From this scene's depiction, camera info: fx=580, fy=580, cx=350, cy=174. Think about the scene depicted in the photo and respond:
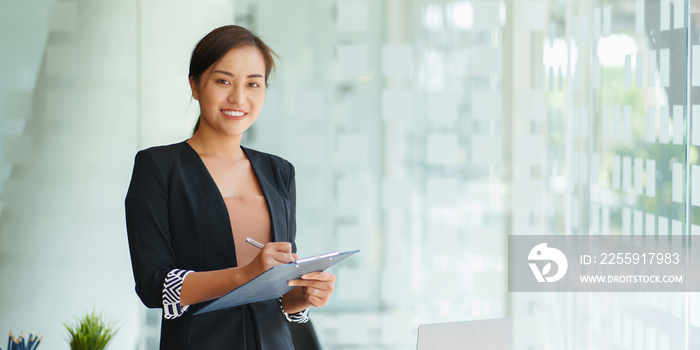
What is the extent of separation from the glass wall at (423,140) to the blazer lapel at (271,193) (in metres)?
1.74

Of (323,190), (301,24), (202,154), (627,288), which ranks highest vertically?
(301,24)

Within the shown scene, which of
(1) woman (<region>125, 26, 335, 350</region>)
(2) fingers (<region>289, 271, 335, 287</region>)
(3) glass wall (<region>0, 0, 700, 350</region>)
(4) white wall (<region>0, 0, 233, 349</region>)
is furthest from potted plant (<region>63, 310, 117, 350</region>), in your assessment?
(2) fingers (<region>289, 271, 335, 287</region>)

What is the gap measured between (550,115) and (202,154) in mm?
2477

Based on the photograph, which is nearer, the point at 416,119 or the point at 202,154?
the point at 202,154

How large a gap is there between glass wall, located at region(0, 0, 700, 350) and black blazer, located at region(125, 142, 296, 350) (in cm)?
191

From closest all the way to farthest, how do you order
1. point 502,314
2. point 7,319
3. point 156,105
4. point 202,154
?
point 202,154
point 7,319
point 156,105
point 502,314

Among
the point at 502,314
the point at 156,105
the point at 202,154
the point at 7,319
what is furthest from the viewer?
the point at 502,314

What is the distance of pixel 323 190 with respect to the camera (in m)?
3.26

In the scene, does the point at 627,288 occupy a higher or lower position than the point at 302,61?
lower

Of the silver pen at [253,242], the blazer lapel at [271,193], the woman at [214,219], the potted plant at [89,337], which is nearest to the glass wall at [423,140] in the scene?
the potted plant at [89,337]

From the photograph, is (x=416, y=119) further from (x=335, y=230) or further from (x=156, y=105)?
(x=156, y=105)

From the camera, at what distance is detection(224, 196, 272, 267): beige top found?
4.42 feet

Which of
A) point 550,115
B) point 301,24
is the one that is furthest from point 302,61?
point 550,115

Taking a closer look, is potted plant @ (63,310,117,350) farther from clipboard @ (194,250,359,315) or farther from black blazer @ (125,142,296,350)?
clipboard @ (194,250,359,315)
